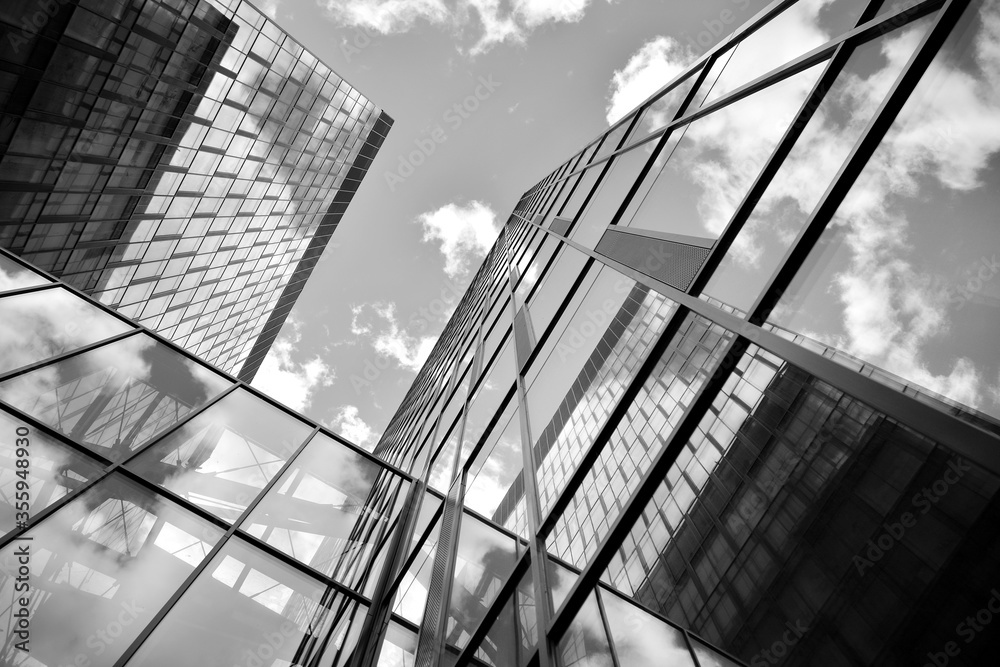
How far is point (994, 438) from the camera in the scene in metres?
1.97

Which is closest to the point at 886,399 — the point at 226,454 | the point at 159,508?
the point at 159,508

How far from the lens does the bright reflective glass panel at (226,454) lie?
791 cm

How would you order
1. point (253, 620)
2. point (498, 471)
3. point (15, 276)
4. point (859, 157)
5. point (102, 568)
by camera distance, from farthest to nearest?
point (15, 276)
point (498, 471)
point (253, 620)
point (102, 568)
point (859, 157)

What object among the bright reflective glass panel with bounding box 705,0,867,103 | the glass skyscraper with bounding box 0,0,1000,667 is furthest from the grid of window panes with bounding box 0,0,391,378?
the bright reflective glass panel with bounding box 705,0,867,103

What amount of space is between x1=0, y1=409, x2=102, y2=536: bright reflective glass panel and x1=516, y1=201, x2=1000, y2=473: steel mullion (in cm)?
776

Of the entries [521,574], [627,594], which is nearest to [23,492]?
[521,574]

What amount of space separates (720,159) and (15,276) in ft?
39.3

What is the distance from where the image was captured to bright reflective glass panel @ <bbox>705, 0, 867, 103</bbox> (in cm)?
441

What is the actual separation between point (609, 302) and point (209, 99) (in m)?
27.2

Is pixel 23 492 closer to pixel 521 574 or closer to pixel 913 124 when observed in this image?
pixel 521 574

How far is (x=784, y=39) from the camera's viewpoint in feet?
18.0

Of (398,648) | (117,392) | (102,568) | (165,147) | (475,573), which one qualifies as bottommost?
Answer: (102,568)

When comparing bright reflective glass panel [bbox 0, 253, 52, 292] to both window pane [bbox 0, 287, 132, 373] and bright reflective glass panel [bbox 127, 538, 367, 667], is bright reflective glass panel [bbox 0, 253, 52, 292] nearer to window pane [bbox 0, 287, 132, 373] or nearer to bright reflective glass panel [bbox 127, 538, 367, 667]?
window pane [bbox 0, 287, 132, 373]

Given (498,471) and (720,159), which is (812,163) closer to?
(720,159)
